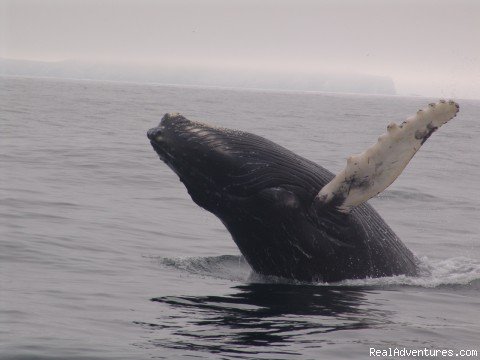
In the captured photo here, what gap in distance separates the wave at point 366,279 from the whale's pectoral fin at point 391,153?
1.35 m

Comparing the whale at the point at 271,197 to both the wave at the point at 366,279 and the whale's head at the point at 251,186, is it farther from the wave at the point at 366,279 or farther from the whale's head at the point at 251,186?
the wave at the point at 366,279

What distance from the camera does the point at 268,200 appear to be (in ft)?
29.2

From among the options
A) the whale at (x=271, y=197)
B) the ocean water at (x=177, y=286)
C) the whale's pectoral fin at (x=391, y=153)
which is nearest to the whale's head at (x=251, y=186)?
the whale at (x=271, y=197)

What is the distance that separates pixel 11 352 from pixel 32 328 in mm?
693

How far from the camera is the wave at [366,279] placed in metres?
9.52

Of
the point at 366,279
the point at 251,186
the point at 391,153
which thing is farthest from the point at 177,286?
the point at 391,153

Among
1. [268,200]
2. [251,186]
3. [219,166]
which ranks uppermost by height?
[219,166]

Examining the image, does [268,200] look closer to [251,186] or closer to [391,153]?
[251,186]

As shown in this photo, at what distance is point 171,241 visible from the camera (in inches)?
488

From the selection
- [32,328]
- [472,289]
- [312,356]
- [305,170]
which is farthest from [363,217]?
[32,328]

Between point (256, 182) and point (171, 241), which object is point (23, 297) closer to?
point (256, 182)

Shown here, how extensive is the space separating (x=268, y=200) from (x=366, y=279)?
1.38m

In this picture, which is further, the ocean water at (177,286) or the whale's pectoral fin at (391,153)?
the whale's pectoral fin at (391,153)

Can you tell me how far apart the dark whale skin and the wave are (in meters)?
0.22
